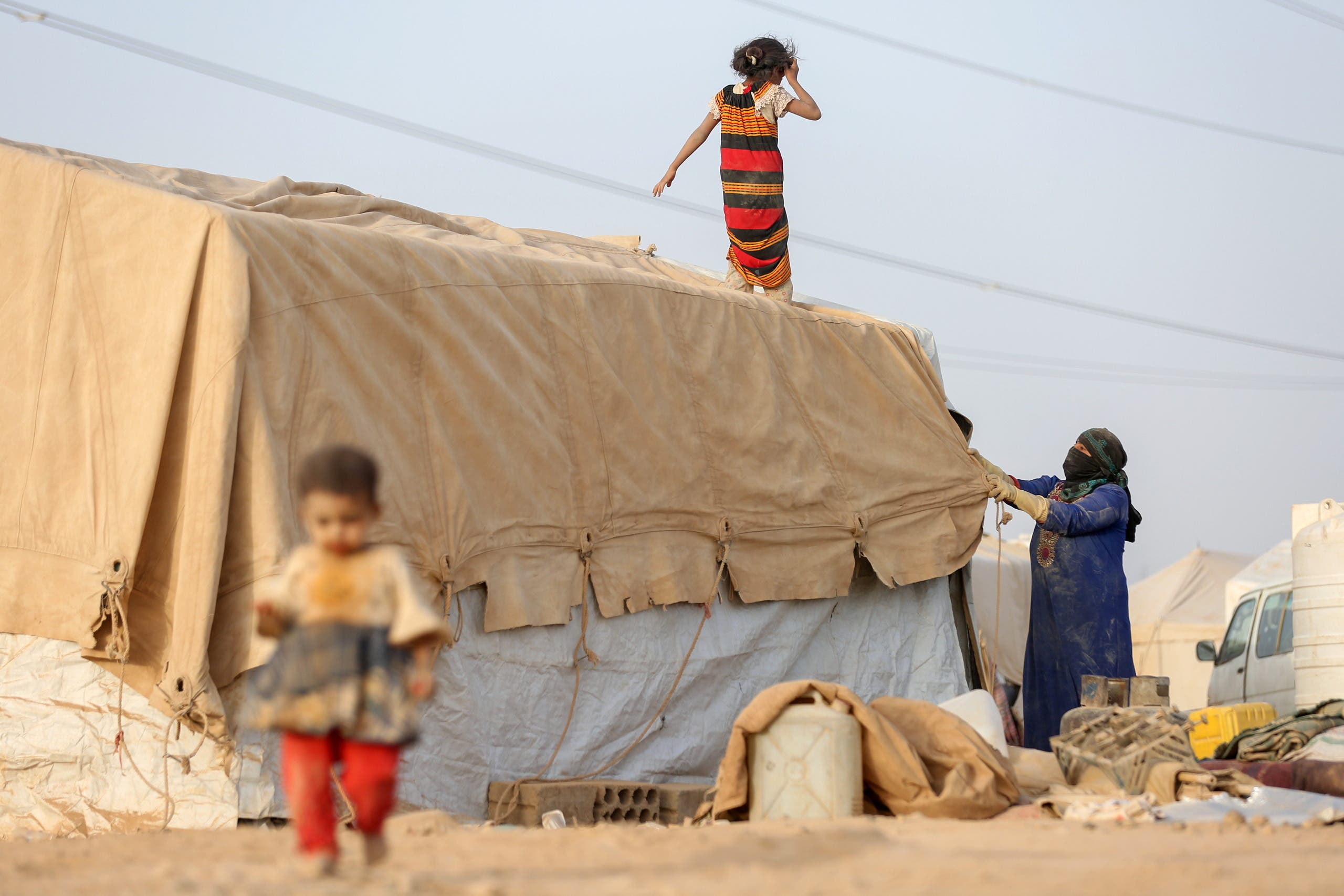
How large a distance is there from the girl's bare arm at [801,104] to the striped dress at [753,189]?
4.9 inches

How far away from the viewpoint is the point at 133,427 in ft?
13.7

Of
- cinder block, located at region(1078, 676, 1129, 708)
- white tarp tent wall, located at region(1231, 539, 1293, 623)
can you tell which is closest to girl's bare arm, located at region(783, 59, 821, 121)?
cinder block, located at region(1078, 676, 1129, 708)

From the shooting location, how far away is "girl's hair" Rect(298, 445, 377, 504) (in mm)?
2381

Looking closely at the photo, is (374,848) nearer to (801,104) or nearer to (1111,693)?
(1111,693)

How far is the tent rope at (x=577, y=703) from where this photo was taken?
4.76 metres

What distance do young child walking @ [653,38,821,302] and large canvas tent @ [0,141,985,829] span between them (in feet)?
1.17

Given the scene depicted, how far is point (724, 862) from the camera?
2.74 m

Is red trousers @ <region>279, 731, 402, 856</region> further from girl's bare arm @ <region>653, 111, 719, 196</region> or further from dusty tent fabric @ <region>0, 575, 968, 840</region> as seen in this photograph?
girl's bare arm @ <region>653, 111, 719, 196</region>

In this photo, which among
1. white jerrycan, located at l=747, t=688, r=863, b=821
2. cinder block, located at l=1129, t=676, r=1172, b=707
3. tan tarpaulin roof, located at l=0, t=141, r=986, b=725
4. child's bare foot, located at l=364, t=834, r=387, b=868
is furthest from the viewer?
cinder block, located at l=1129, t=676, r=1172, b=707

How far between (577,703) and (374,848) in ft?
8.89

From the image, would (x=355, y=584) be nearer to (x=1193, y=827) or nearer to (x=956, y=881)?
(x=956, y=881)

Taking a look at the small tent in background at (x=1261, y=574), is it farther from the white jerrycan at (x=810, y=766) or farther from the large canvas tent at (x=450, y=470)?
the white jerrycan at (x=810, y=766)

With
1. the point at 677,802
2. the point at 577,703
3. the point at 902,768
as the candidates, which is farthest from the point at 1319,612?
the point at 577,703

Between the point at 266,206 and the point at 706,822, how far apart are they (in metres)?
3.05
